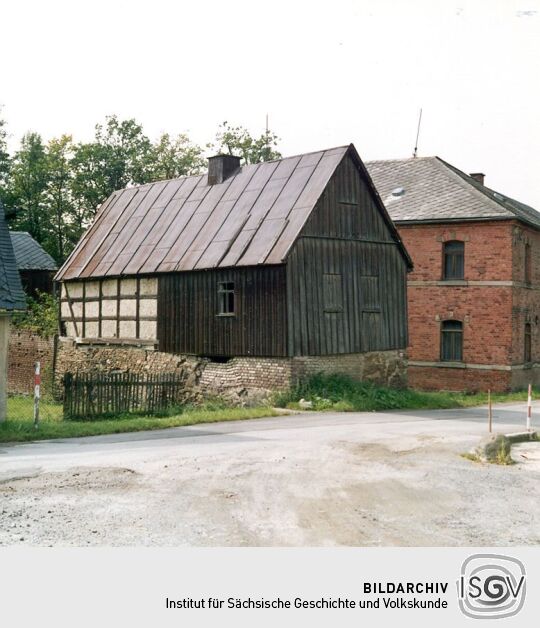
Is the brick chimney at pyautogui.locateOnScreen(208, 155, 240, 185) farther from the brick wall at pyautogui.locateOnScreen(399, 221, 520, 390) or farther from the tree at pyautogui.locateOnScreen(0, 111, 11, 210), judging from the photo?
the tree at pyautogui.locateOnScreen(0, 111, 11, 210)

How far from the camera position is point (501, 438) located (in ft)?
38.5

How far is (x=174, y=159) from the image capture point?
172 feet

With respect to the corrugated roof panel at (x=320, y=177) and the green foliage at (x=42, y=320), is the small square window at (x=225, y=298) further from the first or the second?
the green foliage at (x=42, y=320)

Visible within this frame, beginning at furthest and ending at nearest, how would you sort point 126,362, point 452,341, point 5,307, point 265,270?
1. point 452,341
2. point 126,362
3. point 265,270
4. point 5,307

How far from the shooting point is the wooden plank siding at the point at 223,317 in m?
20.9

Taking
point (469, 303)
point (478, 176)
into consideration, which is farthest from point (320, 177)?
point (478, 176)

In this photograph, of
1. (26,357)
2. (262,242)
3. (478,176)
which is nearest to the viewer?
(262,242)

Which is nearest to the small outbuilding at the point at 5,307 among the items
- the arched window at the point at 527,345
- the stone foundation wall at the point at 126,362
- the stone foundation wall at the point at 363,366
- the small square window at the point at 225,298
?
the small square window at the point at 225,298

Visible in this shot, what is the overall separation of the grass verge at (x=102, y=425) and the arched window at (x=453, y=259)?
12.7m

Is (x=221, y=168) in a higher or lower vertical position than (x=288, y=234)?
higher

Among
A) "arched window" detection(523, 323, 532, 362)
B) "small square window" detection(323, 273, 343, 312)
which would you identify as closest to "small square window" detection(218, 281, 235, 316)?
"small square window" detection(323, 273, 343, 312)

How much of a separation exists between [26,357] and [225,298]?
1235cm

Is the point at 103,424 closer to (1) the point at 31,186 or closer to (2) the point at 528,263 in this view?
(2) the point at 528,263

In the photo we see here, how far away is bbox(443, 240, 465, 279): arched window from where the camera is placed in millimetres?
29312
